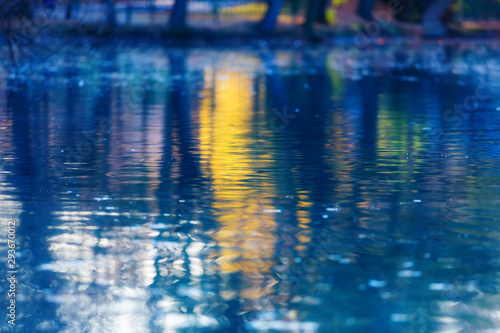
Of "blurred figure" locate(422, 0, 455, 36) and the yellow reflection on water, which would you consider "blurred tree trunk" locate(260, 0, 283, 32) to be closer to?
"blurred figure" locate(422, 0, 455, 36)

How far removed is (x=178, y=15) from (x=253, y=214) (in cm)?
4251

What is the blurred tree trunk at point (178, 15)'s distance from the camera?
1986 inches

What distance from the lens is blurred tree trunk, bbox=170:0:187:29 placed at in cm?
5044

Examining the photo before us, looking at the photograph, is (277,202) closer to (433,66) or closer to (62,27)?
(433,66)

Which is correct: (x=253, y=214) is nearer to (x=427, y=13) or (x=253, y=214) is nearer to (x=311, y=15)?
(x=311, y=15)

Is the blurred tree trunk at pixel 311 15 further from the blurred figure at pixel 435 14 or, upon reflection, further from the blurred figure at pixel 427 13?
the blurred figure at pixel 435 14

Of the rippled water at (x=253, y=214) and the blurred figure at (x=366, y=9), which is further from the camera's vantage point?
the blurred figure at (x=366, y=9)

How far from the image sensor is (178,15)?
50844 millimetres

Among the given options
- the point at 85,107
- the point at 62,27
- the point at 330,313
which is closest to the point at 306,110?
the point at 85,107

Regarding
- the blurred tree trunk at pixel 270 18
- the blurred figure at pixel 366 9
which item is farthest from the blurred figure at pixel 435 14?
the blurred tree trunk at pixel 270 18

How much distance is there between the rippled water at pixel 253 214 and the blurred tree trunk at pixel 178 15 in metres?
30.1

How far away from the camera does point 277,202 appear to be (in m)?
9.65

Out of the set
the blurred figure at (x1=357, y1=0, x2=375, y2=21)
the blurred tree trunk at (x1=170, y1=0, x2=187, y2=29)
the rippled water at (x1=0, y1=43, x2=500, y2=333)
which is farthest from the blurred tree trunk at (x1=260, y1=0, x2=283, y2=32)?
the rippled water at (x1=0, y1=43, x2=500, y2=333)

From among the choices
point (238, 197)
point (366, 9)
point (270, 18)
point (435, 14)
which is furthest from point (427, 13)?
point (238, 197)
